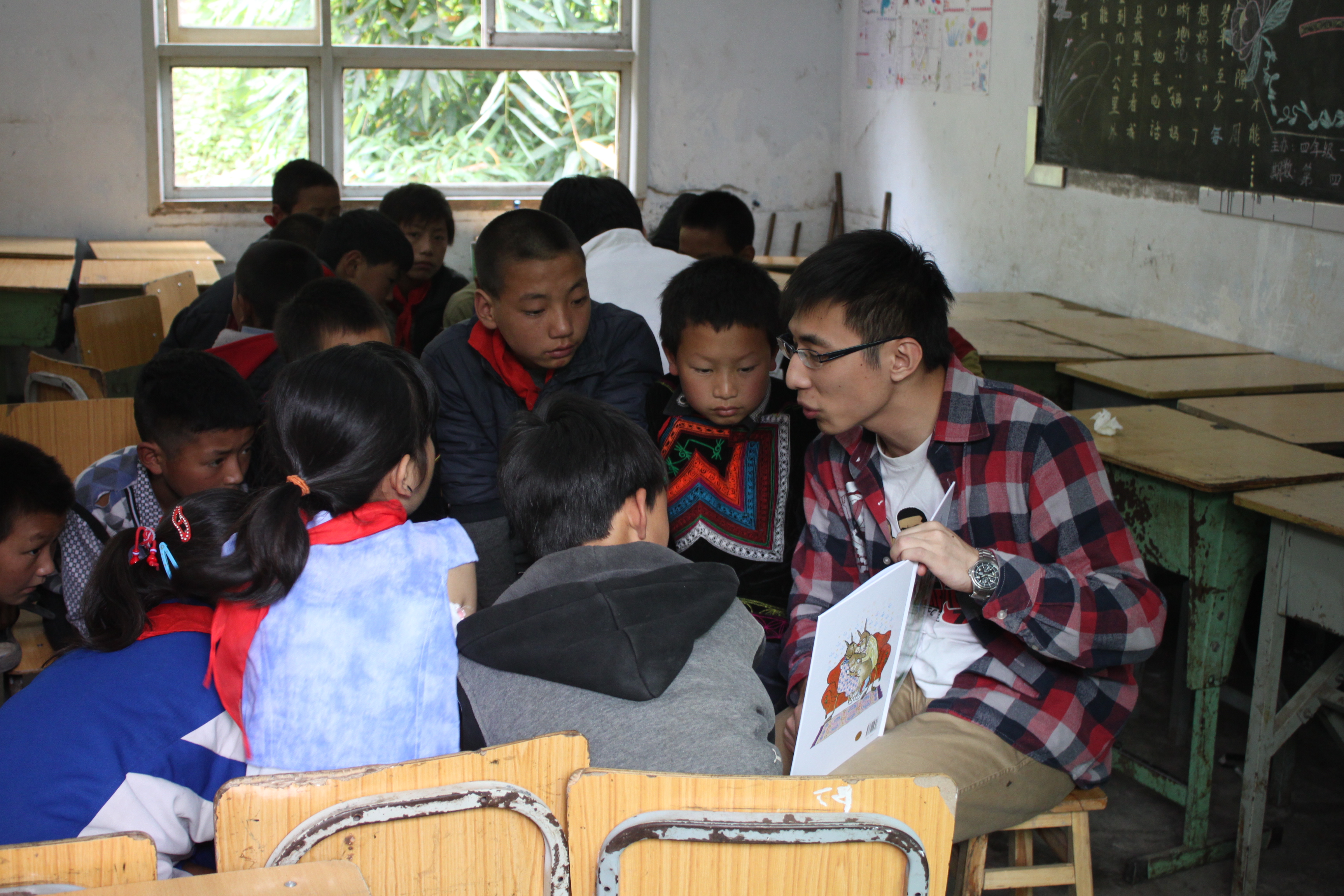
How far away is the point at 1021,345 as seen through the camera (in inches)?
124

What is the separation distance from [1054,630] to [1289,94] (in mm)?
2310

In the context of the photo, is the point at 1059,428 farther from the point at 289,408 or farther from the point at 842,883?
the point at 289,408

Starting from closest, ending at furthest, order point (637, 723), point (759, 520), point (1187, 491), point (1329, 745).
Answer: point (637, 723)
point (759, 520)
point (1187, 491)
point (1329, 745)

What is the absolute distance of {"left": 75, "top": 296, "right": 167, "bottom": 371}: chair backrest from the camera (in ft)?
10.9

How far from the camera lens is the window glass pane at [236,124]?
18.3 ft

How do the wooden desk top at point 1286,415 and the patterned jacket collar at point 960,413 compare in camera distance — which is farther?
the wooden desk top at point 1286,415

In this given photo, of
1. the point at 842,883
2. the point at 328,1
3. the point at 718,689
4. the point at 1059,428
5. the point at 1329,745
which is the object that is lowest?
the point at 1329,745

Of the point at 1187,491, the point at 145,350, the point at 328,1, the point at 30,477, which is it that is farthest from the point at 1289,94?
the point at 328,1

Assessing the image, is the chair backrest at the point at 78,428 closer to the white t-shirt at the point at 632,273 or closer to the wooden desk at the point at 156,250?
the white t-shirt at the point at 632,273

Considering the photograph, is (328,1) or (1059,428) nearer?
(1059,428)

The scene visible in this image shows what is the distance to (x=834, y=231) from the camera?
6324mm

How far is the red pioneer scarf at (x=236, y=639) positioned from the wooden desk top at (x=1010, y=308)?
2591 millimetres

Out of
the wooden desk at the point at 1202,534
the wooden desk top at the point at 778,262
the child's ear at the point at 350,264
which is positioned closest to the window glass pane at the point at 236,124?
the wooden desk top at the point at 778,262

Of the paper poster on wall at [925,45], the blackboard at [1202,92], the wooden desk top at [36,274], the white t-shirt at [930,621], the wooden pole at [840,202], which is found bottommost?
the white t-shirt at [930,621]
